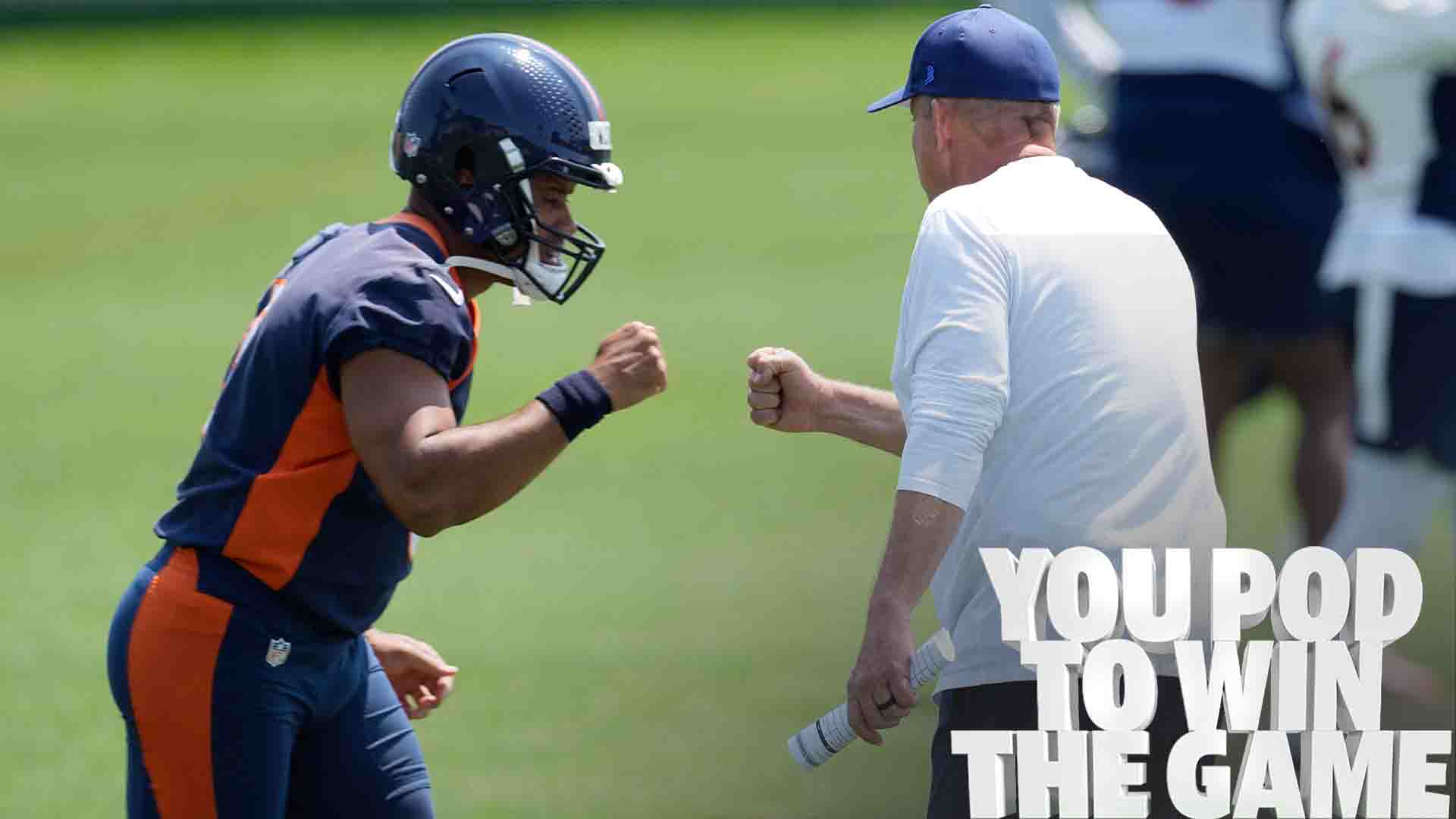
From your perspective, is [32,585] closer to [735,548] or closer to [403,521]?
[735,548]

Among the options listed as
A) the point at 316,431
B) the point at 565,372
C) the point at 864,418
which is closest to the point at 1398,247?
the point at 864,418

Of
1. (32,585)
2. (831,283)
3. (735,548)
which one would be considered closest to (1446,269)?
(735,548)

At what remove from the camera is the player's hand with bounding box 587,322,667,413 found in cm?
366

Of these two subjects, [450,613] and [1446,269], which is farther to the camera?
[450,613]

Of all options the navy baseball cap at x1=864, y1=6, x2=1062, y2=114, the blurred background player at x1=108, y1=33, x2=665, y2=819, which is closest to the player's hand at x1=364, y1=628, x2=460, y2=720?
the blurred background player at x1=108, y1=33, x2=665, y2=819

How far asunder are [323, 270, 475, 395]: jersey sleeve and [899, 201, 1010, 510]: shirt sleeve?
2.70ft

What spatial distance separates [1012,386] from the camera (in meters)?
3.38

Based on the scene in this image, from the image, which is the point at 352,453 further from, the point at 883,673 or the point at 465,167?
the point at 883,673

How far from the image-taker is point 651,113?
1867cm

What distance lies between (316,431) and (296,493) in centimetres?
12

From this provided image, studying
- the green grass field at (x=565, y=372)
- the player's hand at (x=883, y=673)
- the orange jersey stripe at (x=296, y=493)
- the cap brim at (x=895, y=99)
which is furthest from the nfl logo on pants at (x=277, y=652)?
the green grass field at (x=565, y=372)

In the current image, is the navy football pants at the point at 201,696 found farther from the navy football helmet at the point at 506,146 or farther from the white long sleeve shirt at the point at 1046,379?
the white long sleeve shirt at the point at 1046,379

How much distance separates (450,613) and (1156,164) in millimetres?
2953

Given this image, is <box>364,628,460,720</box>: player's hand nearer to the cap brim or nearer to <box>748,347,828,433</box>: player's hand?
<box>748,347,828,433</box>: player's hand
